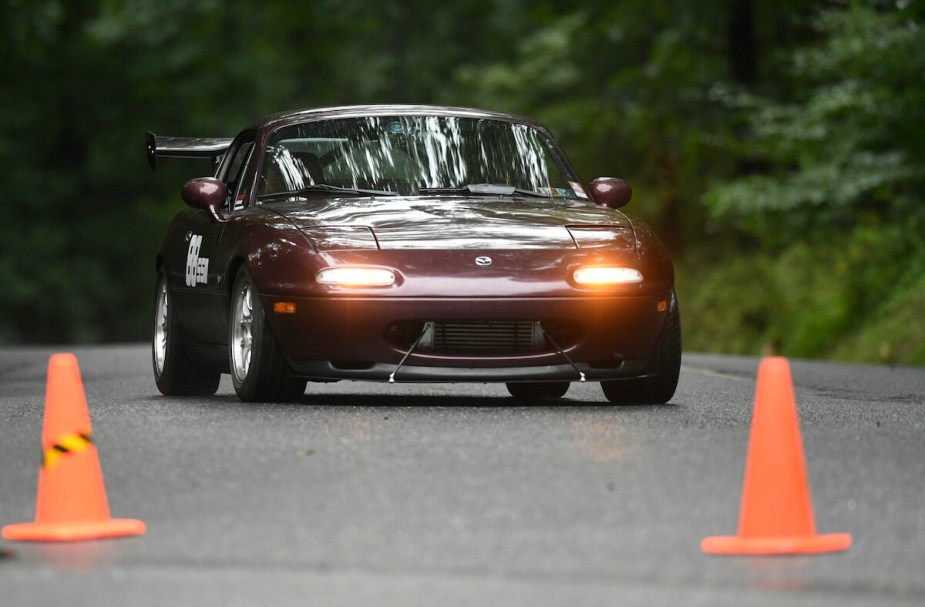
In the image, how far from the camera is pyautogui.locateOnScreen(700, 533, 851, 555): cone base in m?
6.36

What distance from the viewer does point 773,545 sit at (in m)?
6.36

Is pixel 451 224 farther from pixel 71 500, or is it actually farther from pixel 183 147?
pixel 71 500

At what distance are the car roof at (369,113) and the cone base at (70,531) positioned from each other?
520cm

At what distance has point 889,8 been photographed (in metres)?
25.7

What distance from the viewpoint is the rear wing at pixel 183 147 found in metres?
13.2

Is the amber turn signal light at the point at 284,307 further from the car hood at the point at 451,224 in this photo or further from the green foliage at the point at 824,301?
the green foliage at the point at 824,301

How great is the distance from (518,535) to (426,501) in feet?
2.21

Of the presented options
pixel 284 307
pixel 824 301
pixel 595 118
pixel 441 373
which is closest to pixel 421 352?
pixel 441 373

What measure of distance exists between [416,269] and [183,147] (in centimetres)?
362

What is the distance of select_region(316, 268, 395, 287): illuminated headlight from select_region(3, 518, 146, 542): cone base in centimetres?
335

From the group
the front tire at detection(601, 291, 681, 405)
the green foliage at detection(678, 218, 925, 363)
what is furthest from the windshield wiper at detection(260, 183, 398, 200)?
the green foliage at detection(678, 218, 925, 363)

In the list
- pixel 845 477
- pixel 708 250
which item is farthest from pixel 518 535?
pixel 708 250

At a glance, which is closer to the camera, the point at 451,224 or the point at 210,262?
the point at 451,224

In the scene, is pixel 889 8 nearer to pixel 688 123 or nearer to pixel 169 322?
pixel 688 123
